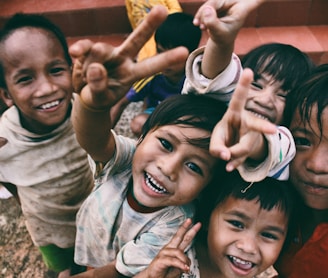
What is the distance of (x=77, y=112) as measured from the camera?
0.95 meters

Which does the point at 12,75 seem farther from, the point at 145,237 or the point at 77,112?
the point at 145,237

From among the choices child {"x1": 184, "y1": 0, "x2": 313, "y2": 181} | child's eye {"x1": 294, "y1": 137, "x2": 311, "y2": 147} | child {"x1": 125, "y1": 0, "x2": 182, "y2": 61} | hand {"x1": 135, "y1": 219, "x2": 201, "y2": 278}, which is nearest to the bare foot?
hand {"x1": 135, "y1": 219, "x2": 201, "y2": 278}

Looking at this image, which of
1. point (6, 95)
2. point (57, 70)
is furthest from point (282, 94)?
point (6, 95)

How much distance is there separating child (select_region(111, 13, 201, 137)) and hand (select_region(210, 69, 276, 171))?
1.32 m

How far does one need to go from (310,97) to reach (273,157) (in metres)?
0.35

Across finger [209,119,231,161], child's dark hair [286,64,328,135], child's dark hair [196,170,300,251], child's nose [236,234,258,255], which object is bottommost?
child's nose [236,234,258,255]

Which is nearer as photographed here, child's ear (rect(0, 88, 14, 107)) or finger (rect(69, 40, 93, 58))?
finger (rect(69, 40, 93, 58))

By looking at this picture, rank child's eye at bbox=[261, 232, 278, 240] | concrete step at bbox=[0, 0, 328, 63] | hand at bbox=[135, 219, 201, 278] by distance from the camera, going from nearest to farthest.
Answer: hand at bbox=[135, 219, 201, 278], child's eye at bbox=[261, 232, 278, 240], concrete step at bbox=[0, 0, 328, 63]

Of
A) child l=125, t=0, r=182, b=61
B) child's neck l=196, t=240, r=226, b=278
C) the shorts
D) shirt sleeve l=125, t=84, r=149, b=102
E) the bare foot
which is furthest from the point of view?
child l=125, t=0, r=182, b=61

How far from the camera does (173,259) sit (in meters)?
A: 1.04

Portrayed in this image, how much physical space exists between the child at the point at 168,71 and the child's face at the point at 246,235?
3.90 ft

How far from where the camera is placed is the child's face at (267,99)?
4.09 ft

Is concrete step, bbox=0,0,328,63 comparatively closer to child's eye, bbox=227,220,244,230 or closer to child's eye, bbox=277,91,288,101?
child's eye, bbox=277,91,288,101

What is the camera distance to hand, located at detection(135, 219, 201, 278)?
1.04 metres
